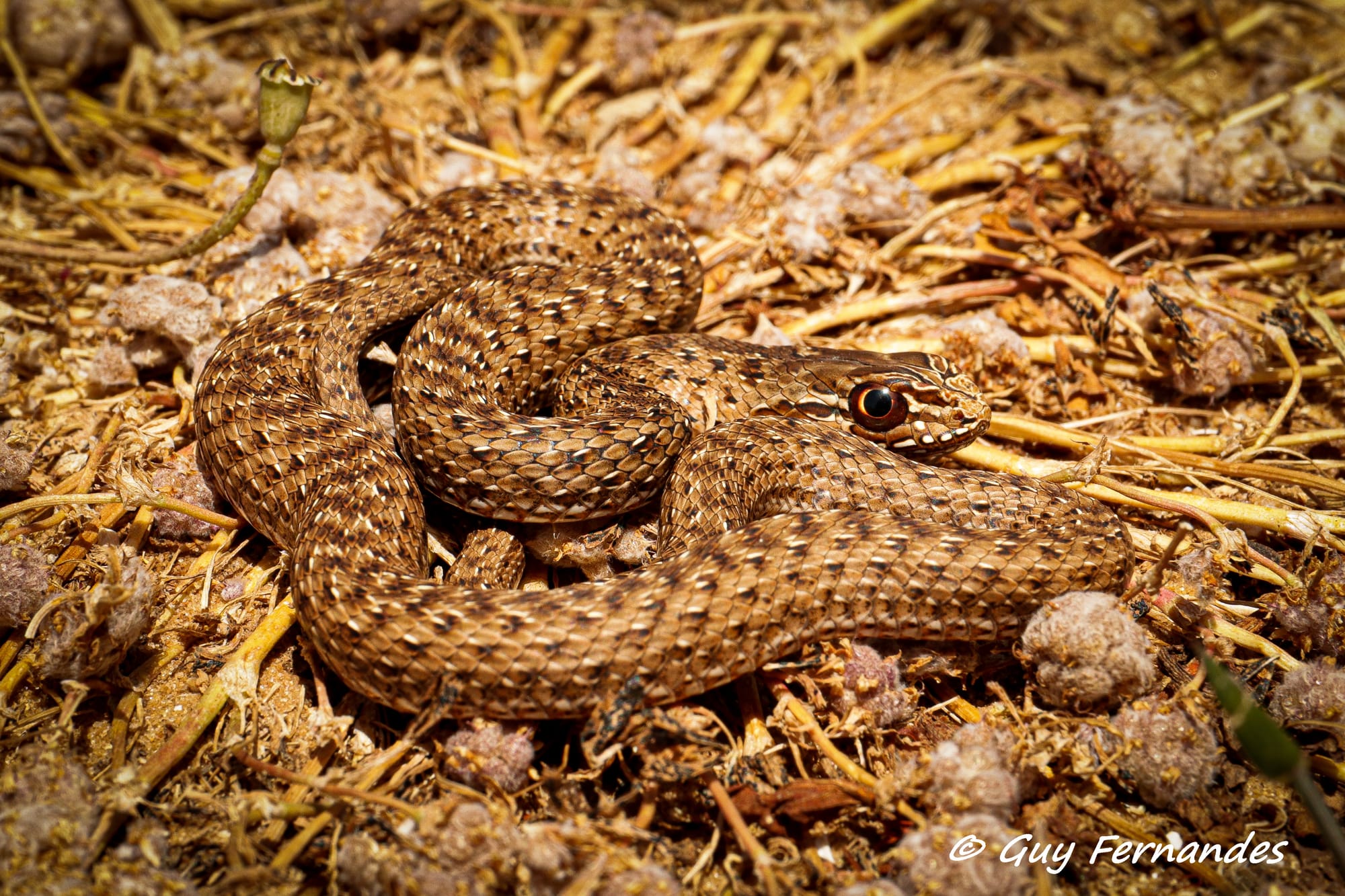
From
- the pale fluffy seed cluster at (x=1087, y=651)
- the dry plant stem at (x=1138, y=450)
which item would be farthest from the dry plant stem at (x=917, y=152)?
the pale fluffy seed cluster at (x=1087, y=651)

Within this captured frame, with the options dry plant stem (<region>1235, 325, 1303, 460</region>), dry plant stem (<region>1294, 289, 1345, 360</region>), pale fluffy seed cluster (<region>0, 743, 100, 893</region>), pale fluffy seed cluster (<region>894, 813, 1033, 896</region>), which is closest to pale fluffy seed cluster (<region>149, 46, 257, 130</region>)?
pale fluffy seed cluster (<region>0, 743, 100, 893</region>)

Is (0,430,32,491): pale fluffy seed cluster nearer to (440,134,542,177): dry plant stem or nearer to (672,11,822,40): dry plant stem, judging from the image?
(440,134,542,177): dry plant stem

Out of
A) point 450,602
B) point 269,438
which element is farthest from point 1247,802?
point 269,438

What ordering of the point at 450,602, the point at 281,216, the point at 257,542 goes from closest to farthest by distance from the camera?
the point at 450,602
the point at 257,542
the point at 281,216

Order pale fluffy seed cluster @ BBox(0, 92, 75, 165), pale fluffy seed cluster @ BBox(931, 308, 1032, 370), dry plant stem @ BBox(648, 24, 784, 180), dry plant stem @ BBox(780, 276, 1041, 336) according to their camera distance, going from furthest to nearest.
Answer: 1. dry plant stem @ BBox(648, 24, 784, 180)
2. pale fluffy seed cluster @ BBox(0, 92, 75, 165)
3. dry plant stem @ BBox(780, 276, 1041, 336)
4. pale fluffy seed cluster @ BBox(931, 308, 1032, 370)

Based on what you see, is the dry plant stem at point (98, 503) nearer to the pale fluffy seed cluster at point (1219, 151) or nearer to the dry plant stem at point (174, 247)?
the dry plant stem at point (174, 247)

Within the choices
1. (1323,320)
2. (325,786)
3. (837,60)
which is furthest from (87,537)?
(1323,320)

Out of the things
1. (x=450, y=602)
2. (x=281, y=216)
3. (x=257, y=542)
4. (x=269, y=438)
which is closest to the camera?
(x=450, y=602)

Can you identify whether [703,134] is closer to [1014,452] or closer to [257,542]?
[1014,452]
